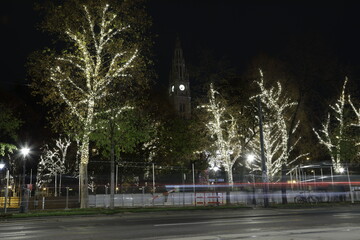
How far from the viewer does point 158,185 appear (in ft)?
95.9

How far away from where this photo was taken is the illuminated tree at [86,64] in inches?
967

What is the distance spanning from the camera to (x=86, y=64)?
81.3 feet

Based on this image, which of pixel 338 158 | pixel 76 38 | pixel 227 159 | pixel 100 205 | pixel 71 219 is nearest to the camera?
pixel 71 219

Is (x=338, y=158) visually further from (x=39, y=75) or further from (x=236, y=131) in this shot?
(x=39, y=75)

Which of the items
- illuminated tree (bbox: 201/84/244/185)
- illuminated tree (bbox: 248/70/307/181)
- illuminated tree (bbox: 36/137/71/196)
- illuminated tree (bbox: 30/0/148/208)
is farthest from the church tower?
illuminated tree (bbox: 30/0/148/208)

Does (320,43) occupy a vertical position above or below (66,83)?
above

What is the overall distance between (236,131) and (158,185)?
9.12 m

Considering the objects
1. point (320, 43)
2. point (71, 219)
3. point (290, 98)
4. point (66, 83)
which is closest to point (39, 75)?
point (66, 83)

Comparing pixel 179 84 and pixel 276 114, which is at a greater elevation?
pixel 179 84

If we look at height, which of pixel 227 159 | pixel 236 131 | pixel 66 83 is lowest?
pixel 227 159

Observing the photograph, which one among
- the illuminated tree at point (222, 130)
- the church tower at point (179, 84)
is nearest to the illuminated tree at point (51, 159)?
the illuminated tree at point (222, 130)

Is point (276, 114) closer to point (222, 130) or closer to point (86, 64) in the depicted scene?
point (222, 130)

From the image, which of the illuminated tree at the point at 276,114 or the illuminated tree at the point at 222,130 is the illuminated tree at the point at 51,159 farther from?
the illuminated tree at the point at 276,114

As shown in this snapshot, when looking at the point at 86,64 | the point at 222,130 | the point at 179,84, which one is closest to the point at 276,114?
the point at 222,130
